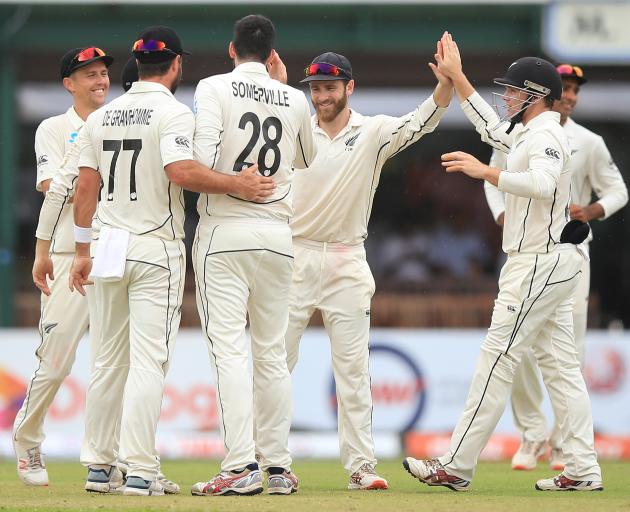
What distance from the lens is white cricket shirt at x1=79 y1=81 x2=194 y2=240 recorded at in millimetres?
6793

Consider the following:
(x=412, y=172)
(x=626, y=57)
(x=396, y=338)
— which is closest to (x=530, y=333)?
(x=396, y=338)

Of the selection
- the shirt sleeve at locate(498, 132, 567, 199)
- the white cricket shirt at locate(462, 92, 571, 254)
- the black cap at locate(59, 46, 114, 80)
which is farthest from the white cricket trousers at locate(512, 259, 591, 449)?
the black cap at locate(59, 46, 114, 80)

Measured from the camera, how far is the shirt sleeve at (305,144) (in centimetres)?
718

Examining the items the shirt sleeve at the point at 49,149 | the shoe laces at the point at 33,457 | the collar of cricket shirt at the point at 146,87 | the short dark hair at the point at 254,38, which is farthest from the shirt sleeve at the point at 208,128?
the shoe laces at the point at 33,457

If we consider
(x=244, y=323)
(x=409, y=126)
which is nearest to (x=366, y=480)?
(x=244, y=323)

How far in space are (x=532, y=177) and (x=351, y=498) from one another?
1864mm

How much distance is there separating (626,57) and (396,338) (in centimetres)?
419

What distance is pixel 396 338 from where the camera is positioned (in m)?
12.3

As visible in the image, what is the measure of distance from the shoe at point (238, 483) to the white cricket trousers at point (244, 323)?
0.12 feet

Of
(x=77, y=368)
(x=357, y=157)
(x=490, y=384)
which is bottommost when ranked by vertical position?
(x=77, y=368)

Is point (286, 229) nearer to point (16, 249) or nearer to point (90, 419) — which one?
point (90, 419)

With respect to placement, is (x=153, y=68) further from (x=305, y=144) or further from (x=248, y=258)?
(x=248, y=258)

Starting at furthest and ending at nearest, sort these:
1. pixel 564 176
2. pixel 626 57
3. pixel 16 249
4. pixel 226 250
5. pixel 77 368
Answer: pixel 16 249 < pixel 626 57 < pixel 77 368 < pixel 564 176 < pixel 226 250

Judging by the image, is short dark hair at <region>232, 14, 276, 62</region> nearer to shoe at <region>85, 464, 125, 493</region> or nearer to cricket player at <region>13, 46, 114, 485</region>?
cricket player at <region>13, 46, 114, 485</region>
